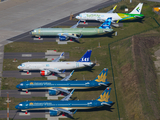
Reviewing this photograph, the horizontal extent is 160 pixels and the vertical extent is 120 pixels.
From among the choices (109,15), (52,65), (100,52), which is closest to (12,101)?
(52,65)

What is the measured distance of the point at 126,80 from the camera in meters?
116

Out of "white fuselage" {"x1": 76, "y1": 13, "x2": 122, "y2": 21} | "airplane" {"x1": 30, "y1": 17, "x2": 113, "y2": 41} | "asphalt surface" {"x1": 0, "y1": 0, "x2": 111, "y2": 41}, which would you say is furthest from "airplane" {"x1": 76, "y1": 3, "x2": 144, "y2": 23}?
"airplane" {"x1": 30, "y1": 17, "x2": 113, "y2": 41}

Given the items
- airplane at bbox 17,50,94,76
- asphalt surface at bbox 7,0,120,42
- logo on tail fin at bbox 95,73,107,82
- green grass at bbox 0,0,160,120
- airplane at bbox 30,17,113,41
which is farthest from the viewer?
asphalt surface at bbox 7,0,120,42

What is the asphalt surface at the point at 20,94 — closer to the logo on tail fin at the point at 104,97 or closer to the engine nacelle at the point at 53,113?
the engine nacelle at the point at 53,113

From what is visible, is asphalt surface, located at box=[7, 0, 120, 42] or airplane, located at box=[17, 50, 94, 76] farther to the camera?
asphalt surface, located at box=[7, 0, 120, 42]

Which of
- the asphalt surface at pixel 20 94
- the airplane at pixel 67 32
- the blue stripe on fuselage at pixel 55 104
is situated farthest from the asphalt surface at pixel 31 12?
the blue stripe on fuselage at pixel 55 104

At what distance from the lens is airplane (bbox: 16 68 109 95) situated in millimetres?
107000

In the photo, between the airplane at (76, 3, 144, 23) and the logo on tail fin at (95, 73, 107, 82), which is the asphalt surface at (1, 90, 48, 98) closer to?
the logo on tail fin at (95, 73, 107, 82)

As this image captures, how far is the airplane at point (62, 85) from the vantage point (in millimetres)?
107000

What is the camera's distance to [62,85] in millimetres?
107125

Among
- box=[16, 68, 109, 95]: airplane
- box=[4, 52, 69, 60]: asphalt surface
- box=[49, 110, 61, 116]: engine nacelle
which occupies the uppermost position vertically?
box=[4, 52, 69, 60]: asphalt surface

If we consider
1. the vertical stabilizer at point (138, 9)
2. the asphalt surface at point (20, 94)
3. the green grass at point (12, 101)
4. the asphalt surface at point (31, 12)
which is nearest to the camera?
the green grass at point (12, 101)

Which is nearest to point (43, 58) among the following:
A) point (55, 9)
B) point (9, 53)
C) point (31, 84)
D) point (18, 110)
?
point (9, 53)

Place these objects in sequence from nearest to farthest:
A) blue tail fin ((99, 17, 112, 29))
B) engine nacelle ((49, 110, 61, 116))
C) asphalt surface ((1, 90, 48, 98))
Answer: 1. engine nacelle ((49, 110, 61, 116))
2. asphalt surface ((1, 90, 48, 98))
3. blue tail fin ((99, 17, 112, 29))
